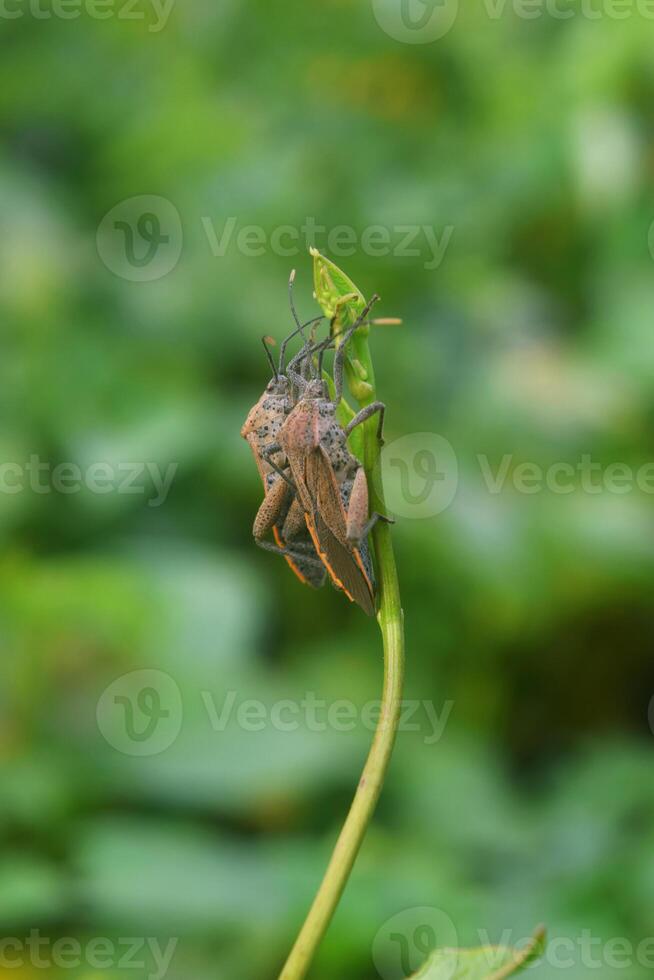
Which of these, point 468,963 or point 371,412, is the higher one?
point 371,412

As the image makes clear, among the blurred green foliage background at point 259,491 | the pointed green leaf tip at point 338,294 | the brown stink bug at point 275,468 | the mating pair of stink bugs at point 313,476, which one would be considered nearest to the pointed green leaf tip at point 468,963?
the mating pair of stink bugs at point 313,476

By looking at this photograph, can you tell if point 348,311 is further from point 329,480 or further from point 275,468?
point 275,468

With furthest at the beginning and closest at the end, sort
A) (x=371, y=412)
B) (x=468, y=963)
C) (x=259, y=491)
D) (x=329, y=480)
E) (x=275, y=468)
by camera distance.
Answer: (x=259, y=491), (x=275, y=468), (x=329, y=480), (x=371, y=412), (x=468, y=963)

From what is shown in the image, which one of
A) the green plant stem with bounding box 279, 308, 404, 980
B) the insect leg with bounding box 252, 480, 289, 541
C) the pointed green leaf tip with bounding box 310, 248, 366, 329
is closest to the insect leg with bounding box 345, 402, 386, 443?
the pointed green leaf tip with bounding box 310, 248, 366, 329

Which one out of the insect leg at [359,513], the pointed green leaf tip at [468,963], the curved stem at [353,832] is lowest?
the pointed green leaf tip at [468,963]

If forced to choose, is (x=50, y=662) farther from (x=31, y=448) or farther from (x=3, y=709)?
(x=31, y=448)

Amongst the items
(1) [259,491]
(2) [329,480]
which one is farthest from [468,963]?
(1) [259,491]

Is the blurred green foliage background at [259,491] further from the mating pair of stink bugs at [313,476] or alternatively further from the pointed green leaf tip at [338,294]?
the pointed green leaf tip at [338,294]
